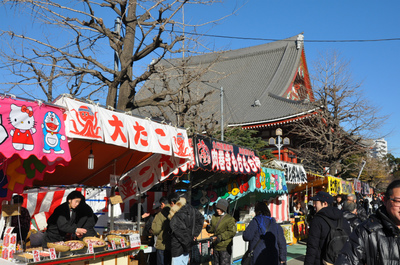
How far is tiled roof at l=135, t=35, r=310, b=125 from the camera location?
24.7 metres

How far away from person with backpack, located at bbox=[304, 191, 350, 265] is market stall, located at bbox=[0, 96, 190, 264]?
3.34 m

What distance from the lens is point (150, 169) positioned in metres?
8.80

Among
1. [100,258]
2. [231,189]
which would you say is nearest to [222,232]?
[100,258]

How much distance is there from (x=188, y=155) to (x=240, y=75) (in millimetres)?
23850

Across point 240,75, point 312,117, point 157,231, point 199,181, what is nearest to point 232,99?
point 240,75

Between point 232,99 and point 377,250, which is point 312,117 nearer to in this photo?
point 232,99

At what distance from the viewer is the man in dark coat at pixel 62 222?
20.3 feet

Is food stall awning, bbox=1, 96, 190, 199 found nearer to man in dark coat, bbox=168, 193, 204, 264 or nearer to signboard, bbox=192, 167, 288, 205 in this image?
man in dark coat, bbox=168, 193, 204, 264

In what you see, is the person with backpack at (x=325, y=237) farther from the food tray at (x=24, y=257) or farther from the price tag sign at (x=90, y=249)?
the food tray at (x=24, y=257)

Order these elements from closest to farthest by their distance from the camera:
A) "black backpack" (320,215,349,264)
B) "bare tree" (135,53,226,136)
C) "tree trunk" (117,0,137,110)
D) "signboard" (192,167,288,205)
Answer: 1. "black backpack" (320,215,349,264)
2. "tree trunk" (117,0,137,110)
3. "bare tree" (135,53,226,136)
4. "signboard" (192,167,288,205)

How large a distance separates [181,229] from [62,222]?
194cm

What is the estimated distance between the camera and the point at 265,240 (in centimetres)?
618

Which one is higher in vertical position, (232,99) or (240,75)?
(240,75)

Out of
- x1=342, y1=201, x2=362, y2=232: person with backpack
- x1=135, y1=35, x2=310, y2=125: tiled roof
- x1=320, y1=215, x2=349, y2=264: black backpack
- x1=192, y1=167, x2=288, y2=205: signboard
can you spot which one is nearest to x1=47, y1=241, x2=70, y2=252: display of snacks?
x1=320, y1=215, x2=349, y2=264: black backpack
